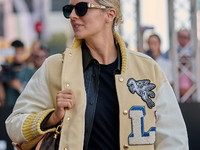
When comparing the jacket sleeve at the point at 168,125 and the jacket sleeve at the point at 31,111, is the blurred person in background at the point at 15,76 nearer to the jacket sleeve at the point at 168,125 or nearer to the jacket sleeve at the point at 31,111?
the jacket sleeve at the point at 31,111

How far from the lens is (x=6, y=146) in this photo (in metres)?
4.34

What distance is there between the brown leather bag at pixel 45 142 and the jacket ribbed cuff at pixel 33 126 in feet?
0.10

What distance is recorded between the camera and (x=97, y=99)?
230cm

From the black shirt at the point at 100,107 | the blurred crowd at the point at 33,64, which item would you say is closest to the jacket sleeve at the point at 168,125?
the black shirt at the point at 100,107

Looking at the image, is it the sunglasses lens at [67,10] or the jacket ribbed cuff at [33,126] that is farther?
the sunglasses lens at [67,10]

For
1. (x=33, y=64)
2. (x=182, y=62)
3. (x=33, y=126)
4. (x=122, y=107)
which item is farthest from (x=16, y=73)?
(x=122, y=107)

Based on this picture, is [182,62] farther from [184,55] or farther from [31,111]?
[31,111]

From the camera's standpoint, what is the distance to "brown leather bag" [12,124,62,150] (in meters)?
2.16

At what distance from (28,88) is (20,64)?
4.28 metres

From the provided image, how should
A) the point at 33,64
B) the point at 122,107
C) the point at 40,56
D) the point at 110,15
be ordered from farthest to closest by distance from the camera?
the point at 33,64 → the point at 40,56 → the point at 110,15 → the point at 122,107

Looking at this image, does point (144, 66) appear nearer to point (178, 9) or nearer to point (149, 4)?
point (178, 9)

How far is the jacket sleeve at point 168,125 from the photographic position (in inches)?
90.8

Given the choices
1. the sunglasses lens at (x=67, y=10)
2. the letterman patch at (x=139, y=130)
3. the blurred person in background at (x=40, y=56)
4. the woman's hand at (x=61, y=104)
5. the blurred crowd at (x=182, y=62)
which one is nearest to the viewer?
the woman's hand at (x=61, y=104)

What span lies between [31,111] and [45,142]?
0.78ft
